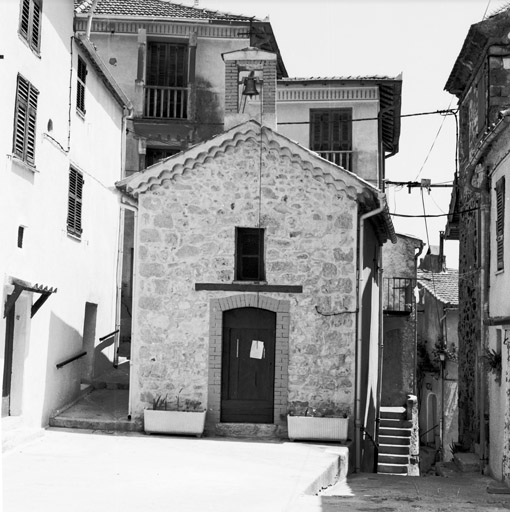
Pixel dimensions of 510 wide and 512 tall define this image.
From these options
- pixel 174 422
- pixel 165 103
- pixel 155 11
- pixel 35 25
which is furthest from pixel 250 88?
pixel 155 11

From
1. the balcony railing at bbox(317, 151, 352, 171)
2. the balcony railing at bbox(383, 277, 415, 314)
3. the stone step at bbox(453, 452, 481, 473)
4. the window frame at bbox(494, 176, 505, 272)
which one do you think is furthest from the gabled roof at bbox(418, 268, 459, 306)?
the window frame at bbox(494, 176, 505, 272)

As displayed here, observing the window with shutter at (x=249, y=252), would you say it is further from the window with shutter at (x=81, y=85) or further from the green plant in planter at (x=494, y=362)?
the green plant in planter at (x=494, y=362)

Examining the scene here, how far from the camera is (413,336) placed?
26.8 m

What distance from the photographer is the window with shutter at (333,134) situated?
26.1m

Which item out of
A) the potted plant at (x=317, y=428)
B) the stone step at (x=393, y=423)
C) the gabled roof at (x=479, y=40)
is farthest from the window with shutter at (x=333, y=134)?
the potted plant at (x=317, y=428)

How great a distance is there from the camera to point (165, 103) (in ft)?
88.6

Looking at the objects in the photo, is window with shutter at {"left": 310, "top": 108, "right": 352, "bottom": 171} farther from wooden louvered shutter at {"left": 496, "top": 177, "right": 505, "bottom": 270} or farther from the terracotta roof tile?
wooden louvered shutter at {"left": 496, "top": 177, "right": 505, "bottom": 270}

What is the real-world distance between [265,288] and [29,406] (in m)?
4.96

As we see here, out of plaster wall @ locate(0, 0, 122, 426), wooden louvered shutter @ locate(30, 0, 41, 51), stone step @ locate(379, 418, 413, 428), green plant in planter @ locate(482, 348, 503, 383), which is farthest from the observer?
stone step @ locate(379, 418, 413, 428)

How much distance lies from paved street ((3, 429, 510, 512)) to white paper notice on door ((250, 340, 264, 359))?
5.66 feet

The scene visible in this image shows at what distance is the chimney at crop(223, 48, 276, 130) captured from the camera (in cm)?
1798

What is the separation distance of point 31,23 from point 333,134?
13.1 metres

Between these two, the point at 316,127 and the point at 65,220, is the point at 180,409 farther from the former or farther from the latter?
the point at 316,127

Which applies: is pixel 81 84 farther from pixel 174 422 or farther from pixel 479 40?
pixel 479 40
